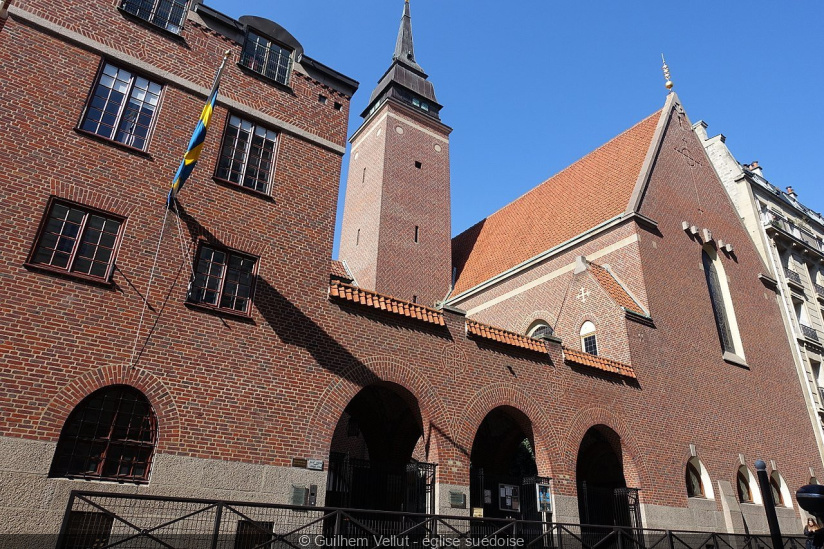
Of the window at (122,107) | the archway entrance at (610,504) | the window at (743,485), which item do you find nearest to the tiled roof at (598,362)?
the archway entrance at (610,504)

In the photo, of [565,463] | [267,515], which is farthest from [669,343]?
[267,515]

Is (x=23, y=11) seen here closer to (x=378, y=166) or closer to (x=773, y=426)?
(x=378, y=166)

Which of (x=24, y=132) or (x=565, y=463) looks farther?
(x=565, y=463)

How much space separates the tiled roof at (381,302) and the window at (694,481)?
385 inches

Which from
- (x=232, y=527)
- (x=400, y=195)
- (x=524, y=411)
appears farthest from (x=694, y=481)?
(x=400, y=195)

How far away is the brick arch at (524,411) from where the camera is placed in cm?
1276

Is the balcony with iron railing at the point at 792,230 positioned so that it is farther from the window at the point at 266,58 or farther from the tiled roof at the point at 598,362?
the window at the point at 266,58

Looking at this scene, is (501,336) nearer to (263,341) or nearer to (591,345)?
(591,345)

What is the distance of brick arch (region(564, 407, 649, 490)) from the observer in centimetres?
1435

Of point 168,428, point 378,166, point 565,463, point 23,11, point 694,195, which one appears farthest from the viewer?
point 378,166

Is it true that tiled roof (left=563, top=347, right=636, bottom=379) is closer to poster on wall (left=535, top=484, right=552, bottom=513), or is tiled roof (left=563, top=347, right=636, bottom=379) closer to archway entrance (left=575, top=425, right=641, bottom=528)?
archway entrance (left=575, top=425, right=641, bottom=528)

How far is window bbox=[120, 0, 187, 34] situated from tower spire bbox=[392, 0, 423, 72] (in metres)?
22.4

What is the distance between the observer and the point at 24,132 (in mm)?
9297

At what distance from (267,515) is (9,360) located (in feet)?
15.0
